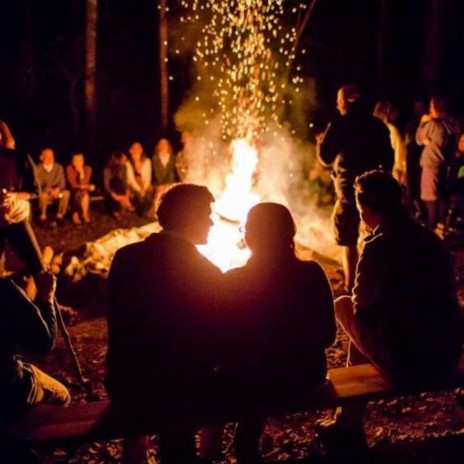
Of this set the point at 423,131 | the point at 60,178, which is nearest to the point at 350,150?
the point at 423,131

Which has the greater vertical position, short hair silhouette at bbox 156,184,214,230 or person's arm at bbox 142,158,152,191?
short hair silhouette at bbox 156,184,214,230

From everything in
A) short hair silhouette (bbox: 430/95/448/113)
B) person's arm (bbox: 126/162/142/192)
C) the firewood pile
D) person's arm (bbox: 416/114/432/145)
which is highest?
short hair silhouette (bbox: 430/95/448/113)

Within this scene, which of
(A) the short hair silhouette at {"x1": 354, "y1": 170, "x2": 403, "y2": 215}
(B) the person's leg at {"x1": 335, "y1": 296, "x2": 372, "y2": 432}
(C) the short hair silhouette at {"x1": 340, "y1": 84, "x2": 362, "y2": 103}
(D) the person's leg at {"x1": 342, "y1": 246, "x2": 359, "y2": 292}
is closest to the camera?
(A) the short hair silhouette at {"x1": 354, "y1": 170, "x2": 403, "y2": 215}

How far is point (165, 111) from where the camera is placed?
531 inches

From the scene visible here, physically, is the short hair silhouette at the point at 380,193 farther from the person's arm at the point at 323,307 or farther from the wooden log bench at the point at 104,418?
the wooden log bench at the point at 104,418

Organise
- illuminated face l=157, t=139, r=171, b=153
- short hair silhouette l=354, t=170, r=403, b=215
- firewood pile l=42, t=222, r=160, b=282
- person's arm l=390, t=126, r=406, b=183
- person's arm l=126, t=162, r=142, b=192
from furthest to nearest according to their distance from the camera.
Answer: illuminated face l=157, t=139, r=171, b=153 < person's arm l=126, t=162, r=142, b=192 < person's arm l=390, t=126, r=406, b=183 < firewood pile l=42, t=222, r=160, b=282 < short hair silhouette l=354, t=170, r=403, b=215

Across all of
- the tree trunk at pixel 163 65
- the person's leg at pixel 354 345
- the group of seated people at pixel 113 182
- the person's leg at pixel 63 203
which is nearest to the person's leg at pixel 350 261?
the person's leg at pixel 354 345

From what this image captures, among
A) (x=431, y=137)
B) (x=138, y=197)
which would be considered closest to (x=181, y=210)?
(x=431, y=137)

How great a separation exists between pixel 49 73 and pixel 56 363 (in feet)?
35.5

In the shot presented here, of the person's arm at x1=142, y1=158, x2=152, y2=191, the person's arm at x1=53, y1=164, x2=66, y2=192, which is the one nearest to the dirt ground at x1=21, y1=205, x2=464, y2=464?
the person's arm at x1=53, y1=164, x2=66, y2=192

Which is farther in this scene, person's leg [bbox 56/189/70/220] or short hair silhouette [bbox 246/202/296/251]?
person's leg [bbox 56/189/70/220]

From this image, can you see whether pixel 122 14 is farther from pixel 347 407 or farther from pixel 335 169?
pixel 347 407

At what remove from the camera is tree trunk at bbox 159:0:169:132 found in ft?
41.8

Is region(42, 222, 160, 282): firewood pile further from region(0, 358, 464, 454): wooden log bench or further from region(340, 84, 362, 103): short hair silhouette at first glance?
region(0, 358, 464, 454): wooden log bench
